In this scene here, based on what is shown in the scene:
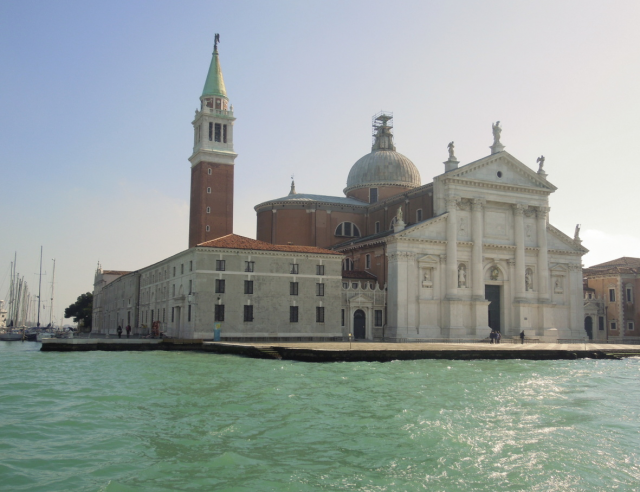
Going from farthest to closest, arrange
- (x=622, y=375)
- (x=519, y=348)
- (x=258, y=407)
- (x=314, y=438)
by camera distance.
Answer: (x=519, y=348) < (x=622, y=375) < (x=258, y=407) < (x=314, y=438)

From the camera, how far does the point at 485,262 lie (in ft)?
142

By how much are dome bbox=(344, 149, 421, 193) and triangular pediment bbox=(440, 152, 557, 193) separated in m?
11.7

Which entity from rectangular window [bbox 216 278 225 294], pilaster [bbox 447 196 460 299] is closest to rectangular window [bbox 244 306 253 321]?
rectangular window [bbox 216 278 225 294]

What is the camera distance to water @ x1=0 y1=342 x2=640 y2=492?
9930 mm

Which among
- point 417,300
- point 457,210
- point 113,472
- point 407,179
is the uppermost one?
point 407,179

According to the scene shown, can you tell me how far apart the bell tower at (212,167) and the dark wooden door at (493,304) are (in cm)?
1832

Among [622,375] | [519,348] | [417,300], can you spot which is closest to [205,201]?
[417,300]

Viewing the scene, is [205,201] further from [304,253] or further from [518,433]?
[518,433]

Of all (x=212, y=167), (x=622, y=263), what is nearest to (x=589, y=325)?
(x=622, y=263)

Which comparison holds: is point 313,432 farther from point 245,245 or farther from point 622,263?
point 622,263

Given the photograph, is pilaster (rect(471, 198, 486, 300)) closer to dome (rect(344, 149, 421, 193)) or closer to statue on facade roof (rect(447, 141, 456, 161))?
statue on facade roof (rect(447, 141, 456, 161))

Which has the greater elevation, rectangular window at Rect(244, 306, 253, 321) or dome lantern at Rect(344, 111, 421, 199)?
dome lantern at Rect(344, 111, 421, 199)

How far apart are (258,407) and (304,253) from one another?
73.4 feet

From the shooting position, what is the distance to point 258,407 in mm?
15305
